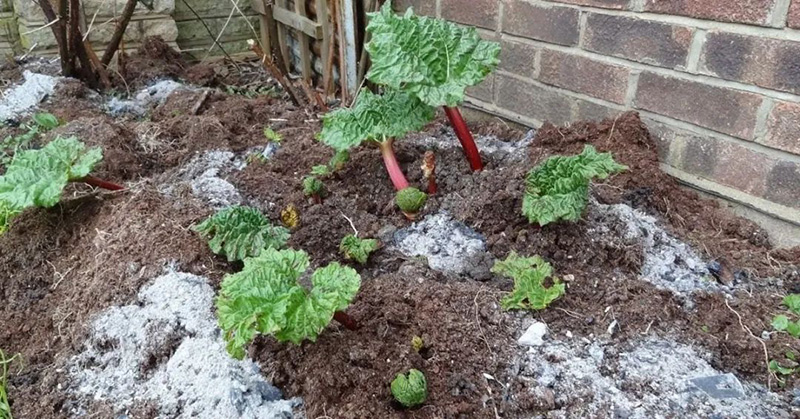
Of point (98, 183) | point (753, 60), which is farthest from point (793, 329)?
point (98, 183)

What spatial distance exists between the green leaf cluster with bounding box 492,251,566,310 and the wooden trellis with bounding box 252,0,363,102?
210 cm

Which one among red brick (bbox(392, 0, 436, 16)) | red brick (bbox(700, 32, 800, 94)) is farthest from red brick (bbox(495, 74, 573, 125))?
red brick (bbox(700, 32, 800, 94))

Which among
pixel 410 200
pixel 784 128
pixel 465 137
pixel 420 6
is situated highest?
pixel 420 6

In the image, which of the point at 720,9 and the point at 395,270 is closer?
the point at 395,270

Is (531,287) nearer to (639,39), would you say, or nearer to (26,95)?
(639,39)

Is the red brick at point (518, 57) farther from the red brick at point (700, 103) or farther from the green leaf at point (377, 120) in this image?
the green leaf at point (377, 120)

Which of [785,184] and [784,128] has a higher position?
[784,128]

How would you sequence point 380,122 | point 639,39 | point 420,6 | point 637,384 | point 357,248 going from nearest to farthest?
point 637,384, point 357,248, point 380,122, point 639,39, point 420,6

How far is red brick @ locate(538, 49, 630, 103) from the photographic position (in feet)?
8.24

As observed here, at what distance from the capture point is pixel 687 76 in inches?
89.2

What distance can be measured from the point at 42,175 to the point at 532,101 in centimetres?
201

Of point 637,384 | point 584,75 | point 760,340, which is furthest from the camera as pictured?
point 584,75

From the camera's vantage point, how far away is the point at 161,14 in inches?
178

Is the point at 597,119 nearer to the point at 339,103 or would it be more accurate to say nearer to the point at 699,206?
the point at 699,206
